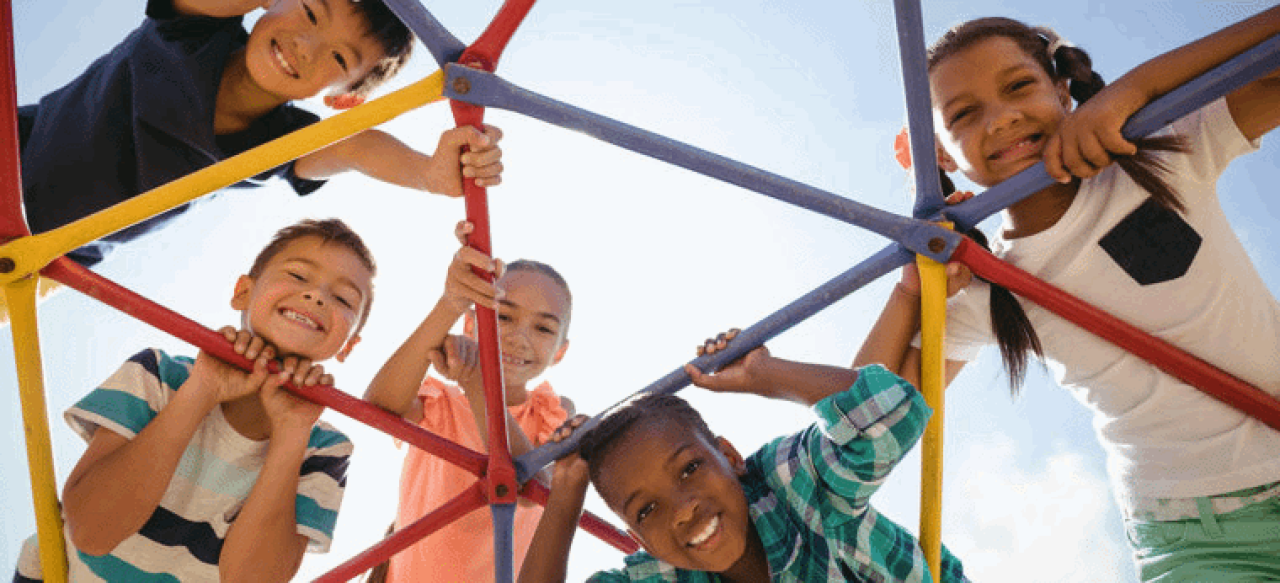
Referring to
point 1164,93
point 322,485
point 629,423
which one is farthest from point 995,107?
point 322,485

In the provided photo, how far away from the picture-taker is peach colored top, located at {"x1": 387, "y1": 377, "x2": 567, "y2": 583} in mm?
2109

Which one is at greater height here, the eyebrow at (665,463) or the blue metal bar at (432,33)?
the blue metal bar at (432,33)

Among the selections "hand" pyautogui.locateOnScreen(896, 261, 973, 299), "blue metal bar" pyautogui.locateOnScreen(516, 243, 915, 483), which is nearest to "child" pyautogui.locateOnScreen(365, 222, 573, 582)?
"blue metal bar" pyautogui.locateOnScreen(516, 243, 915, 483)

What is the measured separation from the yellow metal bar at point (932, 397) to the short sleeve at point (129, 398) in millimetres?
A: 1203

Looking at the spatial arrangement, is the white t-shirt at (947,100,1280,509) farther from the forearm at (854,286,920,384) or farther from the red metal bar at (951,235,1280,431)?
the forearm at (854,286,920,384)

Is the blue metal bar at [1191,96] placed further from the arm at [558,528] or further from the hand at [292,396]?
the hand at [292,396]

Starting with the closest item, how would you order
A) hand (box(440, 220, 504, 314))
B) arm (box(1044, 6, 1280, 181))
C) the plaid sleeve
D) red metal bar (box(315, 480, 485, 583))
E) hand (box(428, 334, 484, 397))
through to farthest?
the plaid sleeve < arm (box(1044, 6, 1280, 181)) < hand (box(440, 220, 504, 314)) < red metal bar (box(315, 480, 485, 583)) < hand (box(428, 334, 484, 397))

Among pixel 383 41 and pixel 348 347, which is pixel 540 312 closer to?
pixel 348 347

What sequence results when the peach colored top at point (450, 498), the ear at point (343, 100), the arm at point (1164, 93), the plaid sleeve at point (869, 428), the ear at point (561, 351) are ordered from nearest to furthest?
the plaid sleeve at point (869, 428) → the arm at point (1164, 93) → the peach colored top at point (450, 498) → the ear at point (343, 100) → the ear at point (561, 351)

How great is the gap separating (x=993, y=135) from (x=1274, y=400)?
0.54m

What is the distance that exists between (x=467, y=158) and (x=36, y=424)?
0.80m

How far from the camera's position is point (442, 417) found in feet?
7.26

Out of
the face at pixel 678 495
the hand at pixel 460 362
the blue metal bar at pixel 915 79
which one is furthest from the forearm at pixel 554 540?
the blue metal bar at pixel 915 79

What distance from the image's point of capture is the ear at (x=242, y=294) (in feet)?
6.20
